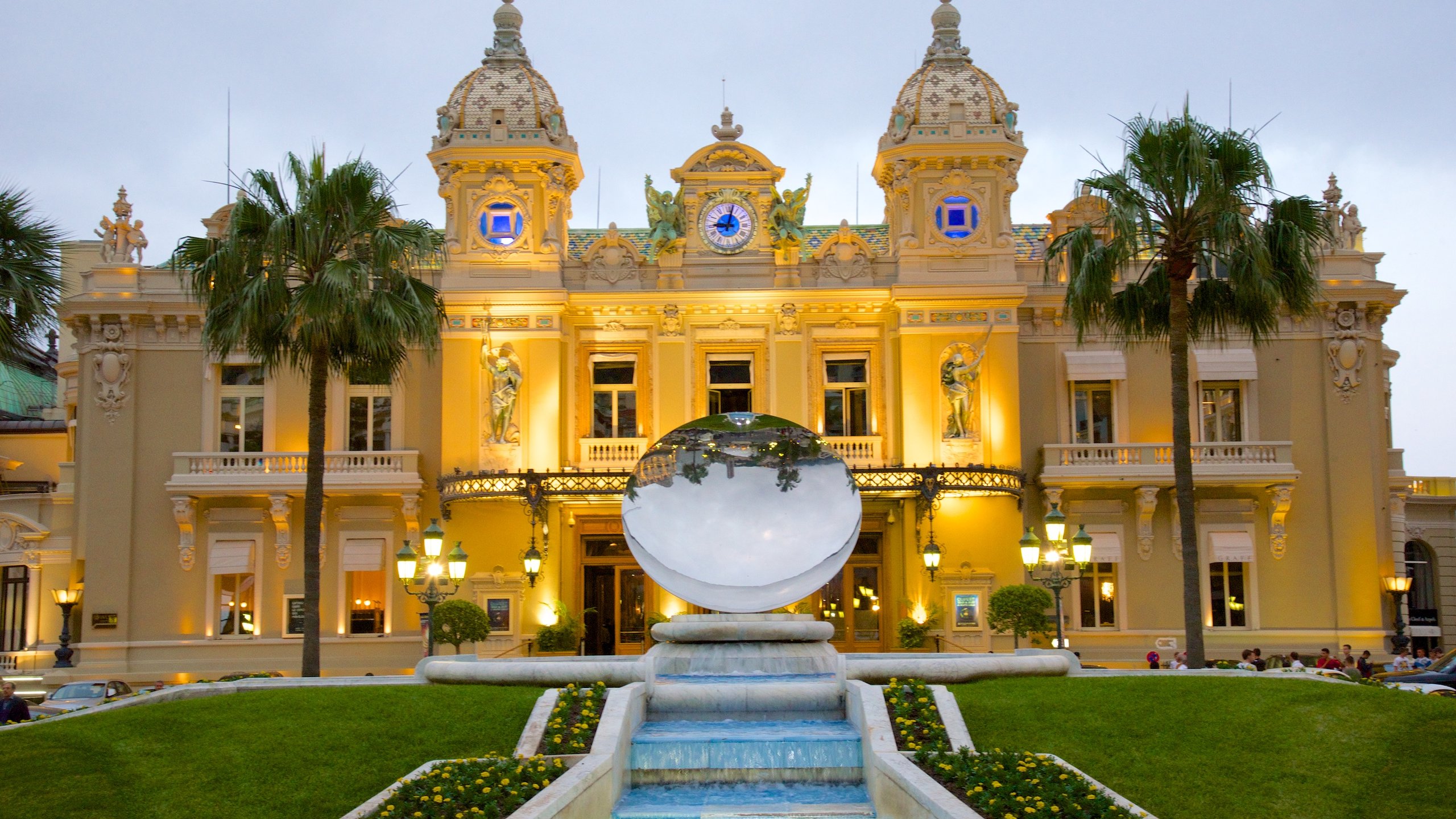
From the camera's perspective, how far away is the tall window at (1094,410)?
117 ft

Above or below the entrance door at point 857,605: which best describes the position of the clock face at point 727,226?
above

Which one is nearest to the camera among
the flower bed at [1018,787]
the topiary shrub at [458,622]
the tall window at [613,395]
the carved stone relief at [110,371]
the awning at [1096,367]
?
the flower bed at [1018,787]

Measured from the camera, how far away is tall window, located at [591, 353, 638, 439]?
35.1 m

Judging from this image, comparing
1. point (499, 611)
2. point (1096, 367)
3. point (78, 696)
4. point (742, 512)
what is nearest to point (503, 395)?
point (499, 611)

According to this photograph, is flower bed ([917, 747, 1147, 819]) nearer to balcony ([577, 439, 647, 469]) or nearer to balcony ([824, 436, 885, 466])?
balcony ([824, 436, 885, 466])

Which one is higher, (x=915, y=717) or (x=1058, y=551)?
(x=1058, y=551)

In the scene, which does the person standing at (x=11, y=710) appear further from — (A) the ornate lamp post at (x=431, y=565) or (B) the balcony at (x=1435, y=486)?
(B) the balcony at (x=1435, y=486)

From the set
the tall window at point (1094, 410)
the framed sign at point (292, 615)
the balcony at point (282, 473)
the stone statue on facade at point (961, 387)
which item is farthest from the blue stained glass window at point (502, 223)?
the tall window at point (1094, 410)

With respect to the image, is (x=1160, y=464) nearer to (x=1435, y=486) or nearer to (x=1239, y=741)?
(x=1435, y=486)

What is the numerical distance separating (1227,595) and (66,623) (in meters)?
Result: 28.3

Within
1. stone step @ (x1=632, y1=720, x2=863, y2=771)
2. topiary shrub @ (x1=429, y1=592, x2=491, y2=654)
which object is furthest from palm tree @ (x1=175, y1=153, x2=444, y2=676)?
stone step @ (x1=632, y1=720, x2=863, y2=771)

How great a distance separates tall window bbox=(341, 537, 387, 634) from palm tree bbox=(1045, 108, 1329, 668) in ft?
61.6

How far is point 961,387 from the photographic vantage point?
108ft

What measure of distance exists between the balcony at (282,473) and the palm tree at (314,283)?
9.62m
